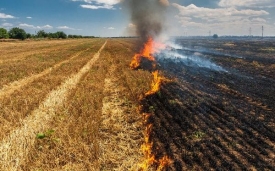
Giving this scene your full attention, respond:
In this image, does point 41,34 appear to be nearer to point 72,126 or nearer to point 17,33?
point 17,33

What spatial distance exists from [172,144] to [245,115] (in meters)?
4.56

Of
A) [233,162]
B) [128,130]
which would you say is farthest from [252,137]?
[128,130]

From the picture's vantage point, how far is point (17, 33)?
124 m

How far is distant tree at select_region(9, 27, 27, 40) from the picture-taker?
123312mm

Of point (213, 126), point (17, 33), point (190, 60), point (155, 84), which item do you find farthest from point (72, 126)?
point (17, 33)

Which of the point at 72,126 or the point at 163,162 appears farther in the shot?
the point at 72,126

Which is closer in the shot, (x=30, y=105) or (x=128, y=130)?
(x=128, y=130)

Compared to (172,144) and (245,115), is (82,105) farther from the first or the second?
(245,115)

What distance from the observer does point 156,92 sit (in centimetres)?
1530

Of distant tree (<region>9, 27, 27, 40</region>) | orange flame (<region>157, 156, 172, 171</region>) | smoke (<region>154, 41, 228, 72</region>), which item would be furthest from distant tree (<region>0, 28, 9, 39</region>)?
orange flame (<region>157, 156, 172, 171</region>)

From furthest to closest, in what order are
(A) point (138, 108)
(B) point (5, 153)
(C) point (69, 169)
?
1. (A) point (138, 108)
2. (B) point (5, 153)
3. (C) point (69, 169)

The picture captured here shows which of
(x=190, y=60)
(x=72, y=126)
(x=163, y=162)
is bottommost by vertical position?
(x=163, y=162)

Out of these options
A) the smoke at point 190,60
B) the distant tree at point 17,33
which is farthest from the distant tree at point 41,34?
the smoke at point 190,60

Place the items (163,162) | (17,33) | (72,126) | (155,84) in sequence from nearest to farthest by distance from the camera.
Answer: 1. (163,162)
2. (72,126)
3. (155,84)
4. (17,33)
